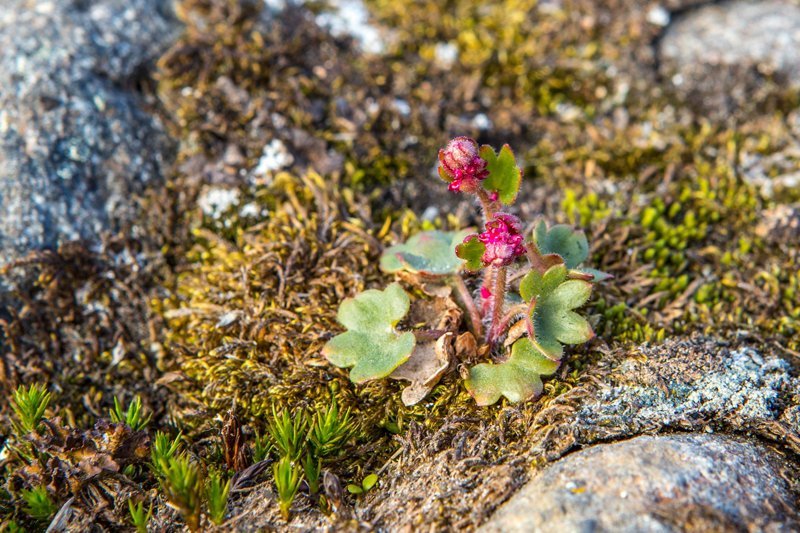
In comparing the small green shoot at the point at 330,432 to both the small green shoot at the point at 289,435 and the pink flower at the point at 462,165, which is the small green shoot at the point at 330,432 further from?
the pink flower at the point at 462,165

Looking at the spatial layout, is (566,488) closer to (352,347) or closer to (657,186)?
(352,347)

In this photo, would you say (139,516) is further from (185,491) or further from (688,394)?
(688,394)

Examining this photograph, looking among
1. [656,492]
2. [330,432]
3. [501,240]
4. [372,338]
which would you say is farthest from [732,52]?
[330,432]

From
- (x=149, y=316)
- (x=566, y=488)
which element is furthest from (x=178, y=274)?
(x=566, y=488)

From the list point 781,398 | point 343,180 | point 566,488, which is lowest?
point 781,398

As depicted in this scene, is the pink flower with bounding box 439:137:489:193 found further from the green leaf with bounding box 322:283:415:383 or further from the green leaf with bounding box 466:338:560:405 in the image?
the green leaf with bounding box 466:338:560:405
